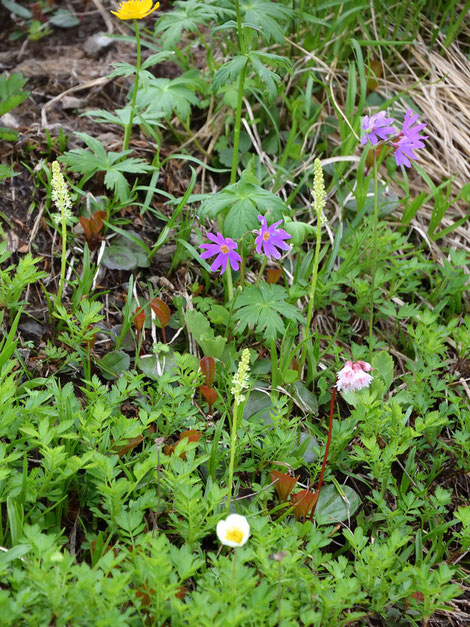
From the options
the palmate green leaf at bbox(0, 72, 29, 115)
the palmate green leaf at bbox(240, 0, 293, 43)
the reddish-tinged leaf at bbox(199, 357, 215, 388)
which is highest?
the palmate green leaf at bbox(240, 0, 293, 43)

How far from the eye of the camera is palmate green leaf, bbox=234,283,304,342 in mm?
2316

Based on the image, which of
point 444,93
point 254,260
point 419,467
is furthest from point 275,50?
point 419,467

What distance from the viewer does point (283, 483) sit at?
6.62 feet

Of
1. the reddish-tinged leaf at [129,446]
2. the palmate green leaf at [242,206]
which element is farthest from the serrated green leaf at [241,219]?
the reddish-tinged leaf at [129,446]

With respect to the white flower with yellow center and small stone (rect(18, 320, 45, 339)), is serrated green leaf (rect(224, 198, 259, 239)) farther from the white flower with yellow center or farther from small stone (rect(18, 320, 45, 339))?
the white flower with yellow center

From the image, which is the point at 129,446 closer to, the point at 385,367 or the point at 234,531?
the point at 234,531

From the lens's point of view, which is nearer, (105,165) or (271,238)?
(271,238)

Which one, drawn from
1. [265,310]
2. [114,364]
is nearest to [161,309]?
[114,364]

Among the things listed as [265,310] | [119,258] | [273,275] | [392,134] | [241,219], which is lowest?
[119,258]

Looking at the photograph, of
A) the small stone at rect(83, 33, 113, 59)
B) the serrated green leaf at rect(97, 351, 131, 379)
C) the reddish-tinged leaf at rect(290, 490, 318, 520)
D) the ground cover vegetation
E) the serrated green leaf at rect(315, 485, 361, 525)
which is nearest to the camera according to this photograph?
the ground cover vegetation

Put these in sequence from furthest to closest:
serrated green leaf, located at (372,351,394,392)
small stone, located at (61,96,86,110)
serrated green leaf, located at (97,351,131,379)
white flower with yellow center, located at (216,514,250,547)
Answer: small stone, located at (61,96,86,110) → serrated green leaf, located at (372,351,394,392) → serrated green leaf, located at (97,351,131,379) → white flower with yellow center, located at (216,514,250,547)

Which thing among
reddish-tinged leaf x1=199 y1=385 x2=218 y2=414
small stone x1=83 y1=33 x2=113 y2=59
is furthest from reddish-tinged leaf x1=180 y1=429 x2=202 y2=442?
small stone x1=83 y1=33 x2=113 y2=59

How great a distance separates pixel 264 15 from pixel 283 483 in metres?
1.88

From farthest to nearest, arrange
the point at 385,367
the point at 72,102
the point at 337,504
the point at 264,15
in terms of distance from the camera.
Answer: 1. the point at 72,102
2. the point at 264,15
3. the point at 385,367
4. the point at 337,504
